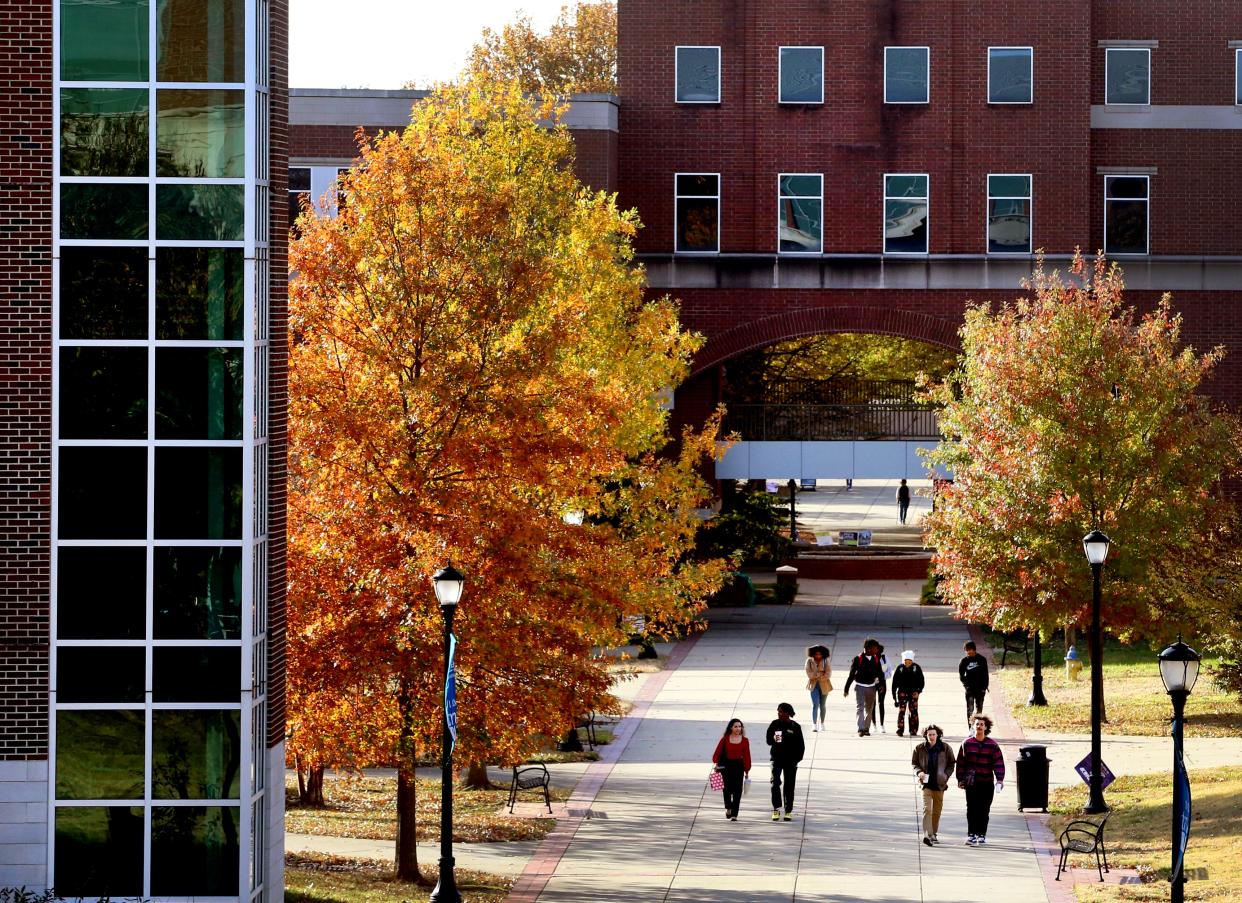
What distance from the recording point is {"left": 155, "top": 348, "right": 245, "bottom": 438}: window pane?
1953 cm

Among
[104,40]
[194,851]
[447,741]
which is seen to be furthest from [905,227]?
[194,851]

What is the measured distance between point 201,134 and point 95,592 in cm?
471

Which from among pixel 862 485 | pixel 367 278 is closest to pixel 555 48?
pixel 862 485

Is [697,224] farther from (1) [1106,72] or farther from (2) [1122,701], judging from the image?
(2) [1122,701]

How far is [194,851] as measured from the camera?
1950 centimetres

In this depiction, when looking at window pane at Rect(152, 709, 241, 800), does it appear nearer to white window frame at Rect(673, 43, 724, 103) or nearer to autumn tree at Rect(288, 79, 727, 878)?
autumn tree at Rect(288, 79, 727, 878)

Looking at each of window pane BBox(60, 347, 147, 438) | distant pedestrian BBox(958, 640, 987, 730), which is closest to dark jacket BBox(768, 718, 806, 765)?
distant pedestrian BBox(958, 640, 987, 730)

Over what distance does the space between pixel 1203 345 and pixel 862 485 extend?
58840mm

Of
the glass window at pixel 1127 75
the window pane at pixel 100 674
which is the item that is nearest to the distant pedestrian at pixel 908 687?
the window pane at pixel 100 674

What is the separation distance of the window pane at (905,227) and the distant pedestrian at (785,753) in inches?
992

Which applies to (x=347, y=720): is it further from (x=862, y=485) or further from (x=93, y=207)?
(x=862, y=485)

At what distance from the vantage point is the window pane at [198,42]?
1945cm

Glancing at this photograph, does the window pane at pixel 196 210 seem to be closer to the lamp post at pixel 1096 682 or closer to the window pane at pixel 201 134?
the window pane at pixel 201 134

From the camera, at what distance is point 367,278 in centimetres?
2227
